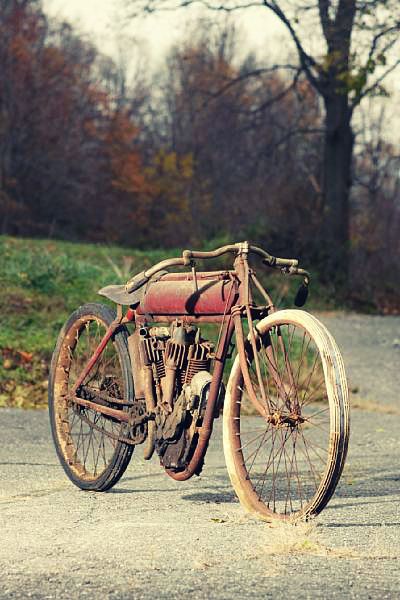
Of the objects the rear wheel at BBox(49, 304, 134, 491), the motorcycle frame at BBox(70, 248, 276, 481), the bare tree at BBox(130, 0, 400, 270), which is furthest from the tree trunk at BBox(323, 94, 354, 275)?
the motorcycle frame at BBox(70, 248, 276, 481)

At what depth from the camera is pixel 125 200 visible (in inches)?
1681

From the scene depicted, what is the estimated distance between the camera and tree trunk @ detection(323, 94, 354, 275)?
81.6 ft

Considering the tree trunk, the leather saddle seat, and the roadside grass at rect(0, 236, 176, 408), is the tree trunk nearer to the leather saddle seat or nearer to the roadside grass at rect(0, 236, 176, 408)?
the roadside grass at rect(0, 236, 176, 408)

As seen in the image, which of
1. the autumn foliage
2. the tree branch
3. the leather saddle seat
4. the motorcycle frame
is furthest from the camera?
the autumn foliage

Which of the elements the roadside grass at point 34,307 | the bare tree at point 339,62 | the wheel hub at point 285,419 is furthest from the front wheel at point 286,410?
the bare tree at point 339,62

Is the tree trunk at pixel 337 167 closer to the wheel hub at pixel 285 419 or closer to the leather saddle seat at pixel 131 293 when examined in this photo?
the leather saddle seat at pixel 131 293

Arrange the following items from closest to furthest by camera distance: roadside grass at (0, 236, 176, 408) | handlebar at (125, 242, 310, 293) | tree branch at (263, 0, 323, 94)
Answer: handlebar at (125, 242, 310, 293) → roadside grass at (0, 236, 176, 408) → tree branch at (263, 0, 323, 94)

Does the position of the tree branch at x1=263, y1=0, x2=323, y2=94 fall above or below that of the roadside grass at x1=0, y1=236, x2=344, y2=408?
above

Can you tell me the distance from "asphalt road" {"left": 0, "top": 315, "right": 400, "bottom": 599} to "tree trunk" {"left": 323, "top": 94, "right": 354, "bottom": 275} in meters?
17.9

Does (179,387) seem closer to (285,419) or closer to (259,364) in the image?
(259,364)

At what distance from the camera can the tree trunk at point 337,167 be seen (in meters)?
24.9

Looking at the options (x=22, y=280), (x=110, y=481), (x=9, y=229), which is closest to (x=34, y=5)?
(x=9, y=229)

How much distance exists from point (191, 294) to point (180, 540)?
3.98 ft

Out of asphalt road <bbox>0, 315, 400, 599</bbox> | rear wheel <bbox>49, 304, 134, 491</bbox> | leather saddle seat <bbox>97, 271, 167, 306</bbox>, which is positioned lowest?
asphalt road <bbox>0, 315, 400, 599</bbox>
